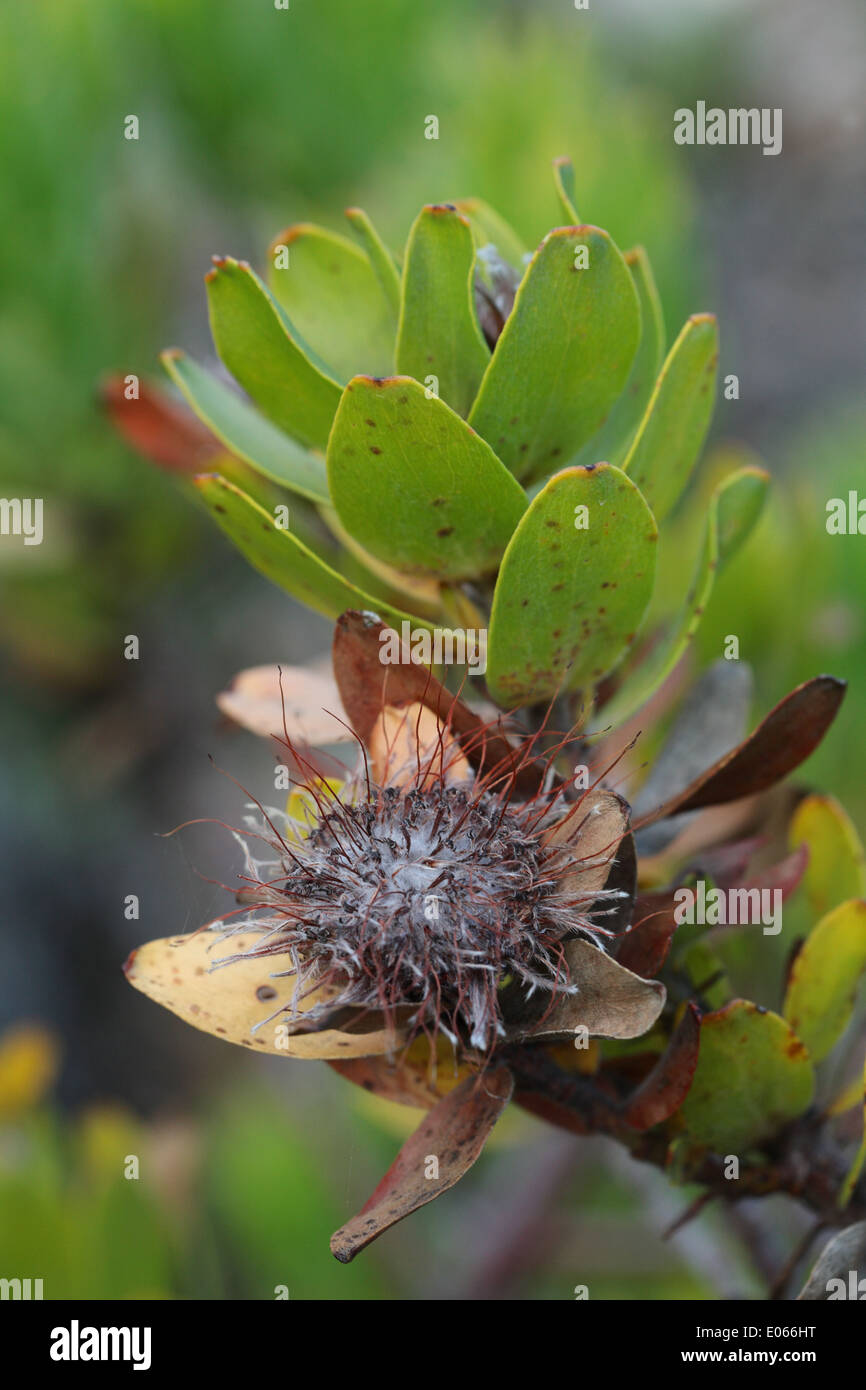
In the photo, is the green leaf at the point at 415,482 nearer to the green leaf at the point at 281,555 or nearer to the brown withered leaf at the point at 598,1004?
the green leaf at the point at 281,555

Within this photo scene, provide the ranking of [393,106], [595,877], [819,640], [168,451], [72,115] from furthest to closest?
[393,106], [72,115], [819,640], [168,451], [595,877]

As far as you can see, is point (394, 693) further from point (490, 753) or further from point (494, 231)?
point (494, 231)

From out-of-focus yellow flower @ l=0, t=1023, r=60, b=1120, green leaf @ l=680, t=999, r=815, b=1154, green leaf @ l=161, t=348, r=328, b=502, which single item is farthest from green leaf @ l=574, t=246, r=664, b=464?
out-of-focus yellow flower @ l=0, t=1023, r=60, b=1120

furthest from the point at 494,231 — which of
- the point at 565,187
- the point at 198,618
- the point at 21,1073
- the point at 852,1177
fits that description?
the point at 198,618

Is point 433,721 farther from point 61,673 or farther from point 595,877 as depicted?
point 61,673

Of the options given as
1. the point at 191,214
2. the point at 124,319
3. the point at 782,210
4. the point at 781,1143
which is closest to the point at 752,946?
the point at 781,1143

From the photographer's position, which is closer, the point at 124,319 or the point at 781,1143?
the point at 781,1143
